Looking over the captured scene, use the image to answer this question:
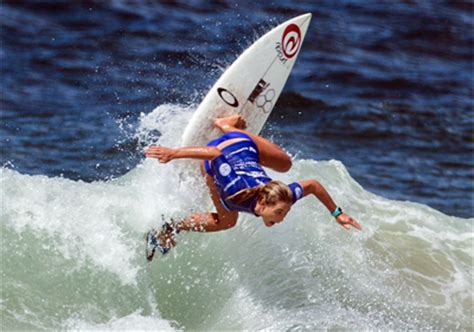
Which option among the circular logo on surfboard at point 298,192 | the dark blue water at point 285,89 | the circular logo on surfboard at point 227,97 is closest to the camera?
the circular logo on surfboard at point 298,192

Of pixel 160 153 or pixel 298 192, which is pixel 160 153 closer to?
pixel 160 153

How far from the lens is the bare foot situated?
8664 millimetres

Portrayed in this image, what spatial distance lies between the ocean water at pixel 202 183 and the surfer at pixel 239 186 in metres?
0.63

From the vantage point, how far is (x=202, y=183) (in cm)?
867

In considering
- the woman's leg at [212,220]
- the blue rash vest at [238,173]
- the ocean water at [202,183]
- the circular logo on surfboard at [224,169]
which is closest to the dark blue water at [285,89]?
the ocean water at [202,183]

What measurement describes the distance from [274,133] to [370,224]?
3416mm

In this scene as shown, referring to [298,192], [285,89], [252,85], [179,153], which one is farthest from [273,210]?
[285,89]

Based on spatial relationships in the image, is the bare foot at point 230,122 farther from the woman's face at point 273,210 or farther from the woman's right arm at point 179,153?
the woman's face at point 273,210

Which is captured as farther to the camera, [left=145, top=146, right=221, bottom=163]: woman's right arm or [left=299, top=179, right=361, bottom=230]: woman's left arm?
[left=299, top=179, right=361, bottom=230]: woman's left arm

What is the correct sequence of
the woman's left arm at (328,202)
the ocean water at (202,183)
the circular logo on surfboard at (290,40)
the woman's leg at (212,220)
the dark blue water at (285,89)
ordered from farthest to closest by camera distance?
the dark blue water at (285,89), the circular logo on surfboard at (290,40), the ocean water at (202,183), the woman's leg at (212,220), the woman's left arm at (328,202)

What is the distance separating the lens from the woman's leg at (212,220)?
807 cm

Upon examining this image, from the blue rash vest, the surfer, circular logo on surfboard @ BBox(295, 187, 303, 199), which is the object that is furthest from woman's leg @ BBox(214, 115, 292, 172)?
circular logo on surfboard @ BBox(295, 187, 303, 199)

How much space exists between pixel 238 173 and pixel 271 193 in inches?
19.2

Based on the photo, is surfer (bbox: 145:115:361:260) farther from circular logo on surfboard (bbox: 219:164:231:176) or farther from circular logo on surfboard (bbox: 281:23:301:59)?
circular logo on surfboard (bbox: 281:23:301:59)
